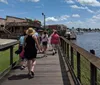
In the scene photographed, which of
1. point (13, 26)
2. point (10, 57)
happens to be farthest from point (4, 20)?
point (10, 57)

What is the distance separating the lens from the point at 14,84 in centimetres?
832

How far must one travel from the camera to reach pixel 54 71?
10867 mm

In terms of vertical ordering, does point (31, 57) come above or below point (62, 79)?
above

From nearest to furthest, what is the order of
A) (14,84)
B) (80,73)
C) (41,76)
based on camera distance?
(80,73) < (14,84) < (41,76)

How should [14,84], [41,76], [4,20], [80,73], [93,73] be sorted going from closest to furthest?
[93,73] → [80,73] → [14,84] → [41,76] → [4,20]

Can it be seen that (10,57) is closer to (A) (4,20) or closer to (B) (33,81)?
(B) (33,81)

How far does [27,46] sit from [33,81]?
1278 millimetres

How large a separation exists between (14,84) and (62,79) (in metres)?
1.72

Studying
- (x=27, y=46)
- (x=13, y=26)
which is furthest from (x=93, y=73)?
(x=13, y=26)

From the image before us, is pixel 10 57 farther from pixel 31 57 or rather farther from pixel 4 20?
pixel 4 20

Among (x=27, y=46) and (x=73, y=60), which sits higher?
(x=27, y=46)

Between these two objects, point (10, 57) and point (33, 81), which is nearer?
point (33, 81)

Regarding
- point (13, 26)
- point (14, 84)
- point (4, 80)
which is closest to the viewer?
point (14, 84)

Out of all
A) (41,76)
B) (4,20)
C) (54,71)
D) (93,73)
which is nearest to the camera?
(93,73)
